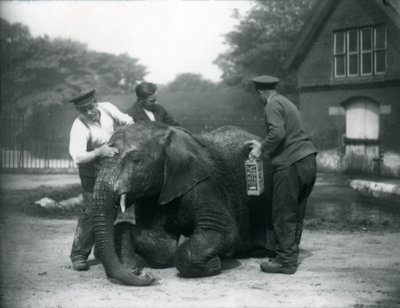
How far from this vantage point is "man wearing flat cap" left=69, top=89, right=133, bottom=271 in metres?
6.61

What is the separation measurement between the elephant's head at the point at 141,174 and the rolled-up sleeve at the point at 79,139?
2.01 ft

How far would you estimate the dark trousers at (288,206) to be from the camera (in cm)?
638

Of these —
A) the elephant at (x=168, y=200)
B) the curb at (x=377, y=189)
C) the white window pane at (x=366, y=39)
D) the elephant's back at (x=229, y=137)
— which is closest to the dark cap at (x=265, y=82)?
the elephant at (x=168, y=200)

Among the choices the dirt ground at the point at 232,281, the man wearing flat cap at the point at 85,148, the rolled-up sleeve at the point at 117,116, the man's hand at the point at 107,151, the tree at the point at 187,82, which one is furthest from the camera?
the tree at the point at 187,82

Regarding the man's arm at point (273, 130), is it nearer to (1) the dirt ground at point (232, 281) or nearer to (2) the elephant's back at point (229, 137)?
(2) the elephant's back at point (229, 137)

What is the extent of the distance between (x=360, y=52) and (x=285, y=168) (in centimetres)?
1432

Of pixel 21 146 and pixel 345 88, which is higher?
pixel 345 88

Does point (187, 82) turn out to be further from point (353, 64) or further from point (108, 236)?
point (108, 236)

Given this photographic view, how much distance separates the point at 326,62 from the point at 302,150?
15029 mm

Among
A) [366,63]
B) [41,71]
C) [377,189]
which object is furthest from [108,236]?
[41,71]

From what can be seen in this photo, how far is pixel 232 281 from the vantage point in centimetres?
598

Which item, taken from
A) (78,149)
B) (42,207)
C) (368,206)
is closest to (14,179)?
(42,207)

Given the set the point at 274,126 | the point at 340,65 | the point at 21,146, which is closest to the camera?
the point at 274,126

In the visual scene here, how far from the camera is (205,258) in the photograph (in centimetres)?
609
